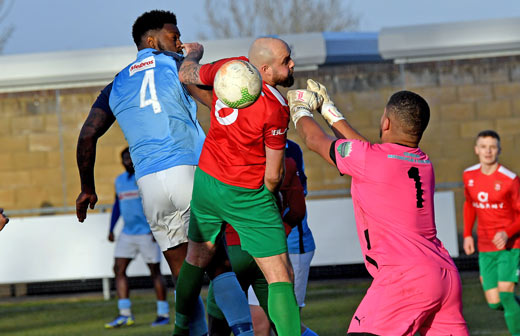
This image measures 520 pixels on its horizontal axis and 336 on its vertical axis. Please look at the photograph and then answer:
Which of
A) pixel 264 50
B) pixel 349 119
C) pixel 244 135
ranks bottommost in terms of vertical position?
pixel 244 135

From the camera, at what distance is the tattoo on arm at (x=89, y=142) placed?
6.07 meters

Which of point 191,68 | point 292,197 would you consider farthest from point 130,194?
point 191,68

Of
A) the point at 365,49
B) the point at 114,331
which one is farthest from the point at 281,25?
the point at 114,331

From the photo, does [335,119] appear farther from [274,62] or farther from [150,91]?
[150,91]

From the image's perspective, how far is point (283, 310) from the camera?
5.07 m

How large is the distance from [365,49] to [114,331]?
26.4ft

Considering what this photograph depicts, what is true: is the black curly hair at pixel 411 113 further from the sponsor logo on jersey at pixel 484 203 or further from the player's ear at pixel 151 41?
the sponsor logo on jersey at pixel 484 203

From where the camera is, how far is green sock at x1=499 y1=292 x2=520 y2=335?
8.61m

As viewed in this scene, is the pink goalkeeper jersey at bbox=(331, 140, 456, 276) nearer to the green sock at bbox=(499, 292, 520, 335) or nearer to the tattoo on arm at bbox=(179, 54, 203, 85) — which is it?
the tattoo on arm at bbox=(179, 54, 203, 85)

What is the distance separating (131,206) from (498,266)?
511cm

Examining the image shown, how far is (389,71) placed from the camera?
49.8ft

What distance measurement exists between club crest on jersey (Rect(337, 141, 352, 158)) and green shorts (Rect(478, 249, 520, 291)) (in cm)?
513

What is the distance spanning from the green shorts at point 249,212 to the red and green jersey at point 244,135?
0.19ft

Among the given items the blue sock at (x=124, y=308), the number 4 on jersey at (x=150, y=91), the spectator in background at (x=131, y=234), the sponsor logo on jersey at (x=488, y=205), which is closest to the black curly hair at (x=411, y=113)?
the number 4 on jersey at (x=150, y=91)
